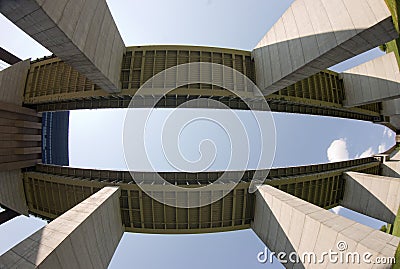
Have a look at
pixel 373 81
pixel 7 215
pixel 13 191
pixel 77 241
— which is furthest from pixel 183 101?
pixel 7 215

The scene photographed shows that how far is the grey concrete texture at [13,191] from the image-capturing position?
802 inches

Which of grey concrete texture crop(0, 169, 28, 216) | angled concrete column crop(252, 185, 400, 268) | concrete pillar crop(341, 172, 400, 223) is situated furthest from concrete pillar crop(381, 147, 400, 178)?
grey concrete texture crop(0, 169, 28, 216)

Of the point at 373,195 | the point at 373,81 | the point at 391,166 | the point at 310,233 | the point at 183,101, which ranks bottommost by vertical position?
the point at 373,195

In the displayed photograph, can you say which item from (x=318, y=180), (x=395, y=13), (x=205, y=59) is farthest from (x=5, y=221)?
(x=395, y=13)

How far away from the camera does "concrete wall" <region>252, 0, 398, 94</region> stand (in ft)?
35.9

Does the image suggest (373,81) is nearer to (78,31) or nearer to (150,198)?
(150,198)

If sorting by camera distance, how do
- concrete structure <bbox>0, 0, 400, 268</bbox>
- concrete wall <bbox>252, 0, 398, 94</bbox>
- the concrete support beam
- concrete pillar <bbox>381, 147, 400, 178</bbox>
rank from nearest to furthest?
concrete structure <bbox>0, 0, 400, 268</bbox> < concrete wall <bbox>252, 0, 398, 94</bbox> < the concrete support beam < concrete pillar <bbox>381, 147, 400, 178</bbox>

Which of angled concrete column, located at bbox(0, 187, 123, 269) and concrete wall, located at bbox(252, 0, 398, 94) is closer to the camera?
angled concrete column, located at bbox(0, 187, 123, 269)

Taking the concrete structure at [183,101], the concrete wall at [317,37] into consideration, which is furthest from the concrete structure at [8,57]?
the concrete wall at [317,37]

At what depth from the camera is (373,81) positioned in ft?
73.7

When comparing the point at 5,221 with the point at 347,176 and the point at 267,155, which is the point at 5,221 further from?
the point at 347,176

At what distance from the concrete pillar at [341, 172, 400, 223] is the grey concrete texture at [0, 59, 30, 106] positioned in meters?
32.0

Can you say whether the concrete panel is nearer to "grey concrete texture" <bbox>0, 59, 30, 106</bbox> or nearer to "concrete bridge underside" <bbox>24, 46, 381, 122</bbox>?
"concrete bridge underside" <bbox>24, 46, 381, 122</bbox>

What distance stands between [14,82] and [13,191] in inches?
382
